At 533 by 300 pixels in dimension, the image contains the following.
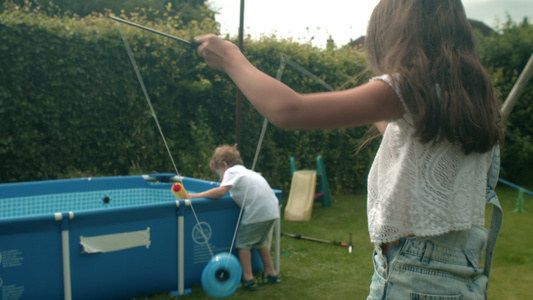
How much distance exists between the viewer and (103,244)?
3.33 meters

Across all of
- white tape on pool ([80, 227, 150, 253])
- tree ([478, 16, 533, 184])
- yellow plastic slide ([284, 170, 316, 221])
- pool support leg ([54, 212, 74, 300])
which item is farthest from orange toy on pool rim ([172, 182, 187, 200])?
tree ([478, 16, 533, 184])

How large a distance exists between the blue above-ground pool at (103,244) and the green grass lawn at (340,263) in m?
0.24

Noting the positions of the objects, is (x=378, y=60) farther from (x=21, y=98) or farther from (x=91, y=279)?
(x=21, y=98)

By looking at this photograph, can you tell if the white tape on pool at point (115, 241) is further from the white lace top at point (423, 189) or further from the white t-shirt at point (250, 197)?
the white lace top at point (423, 189)

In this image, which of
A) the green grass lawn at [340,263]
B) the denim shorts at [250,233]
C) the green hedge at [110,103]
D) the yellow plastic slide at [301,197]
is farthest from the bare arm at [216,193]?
the yellow plastic slide at [301,197]

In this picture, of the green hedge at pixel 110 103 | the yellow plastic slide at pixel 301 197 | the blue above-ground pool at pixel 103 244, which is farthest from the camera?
the yellow plastic slide at pixel 301 197

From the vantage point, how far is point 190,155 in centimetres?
661

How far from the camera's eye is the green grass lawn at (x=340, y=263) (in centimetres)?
397

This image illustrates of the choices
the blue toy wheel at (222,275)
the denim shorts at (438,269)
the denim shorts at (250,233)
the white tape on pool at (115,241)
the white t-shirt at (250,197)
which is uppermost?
the denim shorts at (438,269)

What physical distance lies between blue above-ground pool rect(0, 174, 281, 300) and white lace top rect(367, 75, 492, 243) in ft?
8.76

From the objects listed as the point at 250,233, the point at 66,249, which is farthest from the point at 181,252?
the point at 66,249

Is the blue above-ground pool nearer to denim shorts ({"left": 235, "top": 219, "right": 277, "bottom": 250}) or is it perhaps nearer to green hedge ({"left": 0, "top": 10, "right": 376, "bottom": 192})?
denim shorts ({"left": 235, "top": 219, "right": 277, "bottom": 250})

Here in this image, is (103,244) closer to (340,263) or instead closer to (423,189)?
(340,263)

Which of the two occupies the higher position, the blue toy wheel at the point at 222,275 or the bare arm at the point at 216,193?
the bare arm at the point at 216,193
